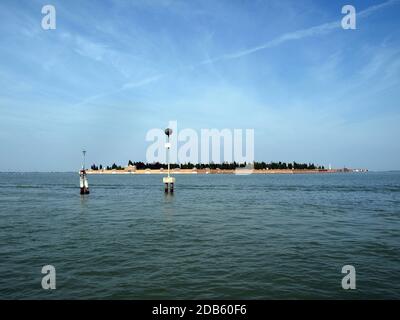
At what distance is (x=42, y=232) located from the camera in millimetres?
22438

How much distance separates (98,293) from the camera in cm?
1112

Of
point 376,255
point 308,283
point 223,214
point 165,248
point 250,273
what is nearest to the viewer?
point 308,283

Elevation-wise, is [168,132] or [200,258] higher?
[168,132]

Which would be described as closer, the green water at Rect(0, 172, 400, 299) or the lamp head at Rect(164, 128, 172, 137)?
the green water at Rect(0, 172, 400, 299)

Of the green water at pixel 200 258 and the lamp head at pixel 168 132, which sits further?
the lamp head at pixel 168 132

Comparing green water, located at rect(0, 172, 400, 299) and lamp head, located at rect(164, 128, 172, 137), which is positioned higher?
lamp head, located at rect(164, 128, 172, 137)

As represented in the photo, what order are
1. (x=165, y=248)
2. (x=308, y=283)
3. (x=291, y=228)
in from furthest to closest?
(x=291, y=228) → (x=165, y=248) → (x=308, y=283)

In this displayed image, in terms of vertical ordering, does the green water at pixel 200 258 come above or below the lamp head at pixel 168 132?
below

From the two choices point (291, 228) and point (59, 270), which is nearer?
point (59, 270)

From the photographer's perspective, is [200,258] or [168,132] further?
[168,132]

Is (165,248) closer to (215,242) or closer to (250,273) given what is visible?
(215,242)

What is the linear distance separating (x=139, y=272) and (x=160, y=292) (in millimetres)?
2433

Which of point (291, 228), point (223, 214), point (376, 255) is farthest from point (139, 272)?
point (223, 214)
